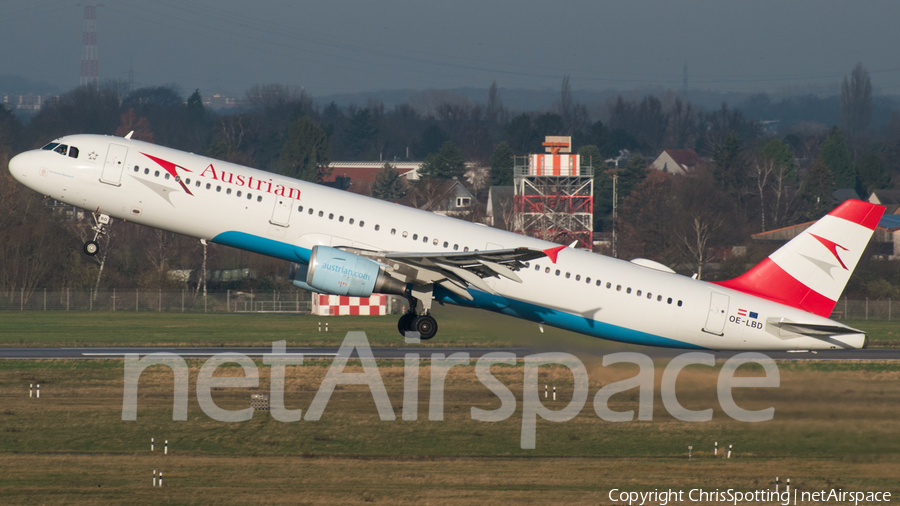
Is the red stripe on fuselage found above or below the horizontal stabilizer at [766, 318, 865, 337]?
above

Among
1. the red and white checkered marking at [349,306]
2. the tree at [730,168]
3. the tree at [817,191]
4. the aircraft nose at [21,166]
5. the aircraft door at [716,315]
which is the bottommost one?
the red and white checkered marking at [349,306]

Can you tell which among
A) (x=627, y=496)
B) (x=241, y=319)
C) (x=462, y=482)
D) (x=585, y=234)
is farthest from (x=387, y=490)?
(x=585, y=234)

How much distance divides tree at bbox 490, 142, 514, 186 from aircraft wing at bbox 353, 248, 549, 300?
12351 centimetres

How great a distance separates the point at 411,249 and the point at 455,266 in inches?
66.7

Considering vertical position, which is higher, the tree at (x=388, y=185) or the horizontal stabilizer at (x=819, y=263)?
the tree at (x=388, y=185)

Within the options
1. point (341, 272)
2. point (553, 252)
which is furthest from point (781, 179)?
point (341, 272)

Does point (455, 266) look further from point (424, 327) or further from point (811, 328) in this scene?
point (811, 328)

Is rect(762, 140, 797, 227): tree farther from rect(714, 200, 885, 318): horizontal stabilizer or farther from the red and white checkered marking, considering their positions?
rect(714, 200, 885, 318): horizontal stabilizer

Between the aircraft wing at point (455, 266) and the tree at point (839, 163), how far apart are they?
146m

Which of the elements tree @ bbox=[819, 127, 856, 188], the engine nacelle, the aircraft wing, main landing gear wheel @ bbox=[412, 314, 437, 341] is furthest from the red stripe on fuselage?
tree @ bbox=[819, 127, 856, 188]

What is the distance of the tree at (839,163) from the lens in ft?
548

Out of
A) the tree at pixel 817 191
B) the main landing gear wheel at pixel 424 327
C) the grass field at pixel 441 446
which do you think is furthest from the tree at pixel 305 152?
the main landing gear wheel at pixel 424 327

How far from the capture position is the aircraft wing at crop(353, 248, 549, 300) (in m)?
32.2

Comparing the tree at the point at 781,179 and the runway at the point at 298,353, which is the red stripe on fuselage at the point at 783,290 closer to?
the runway at the point at 298,353
